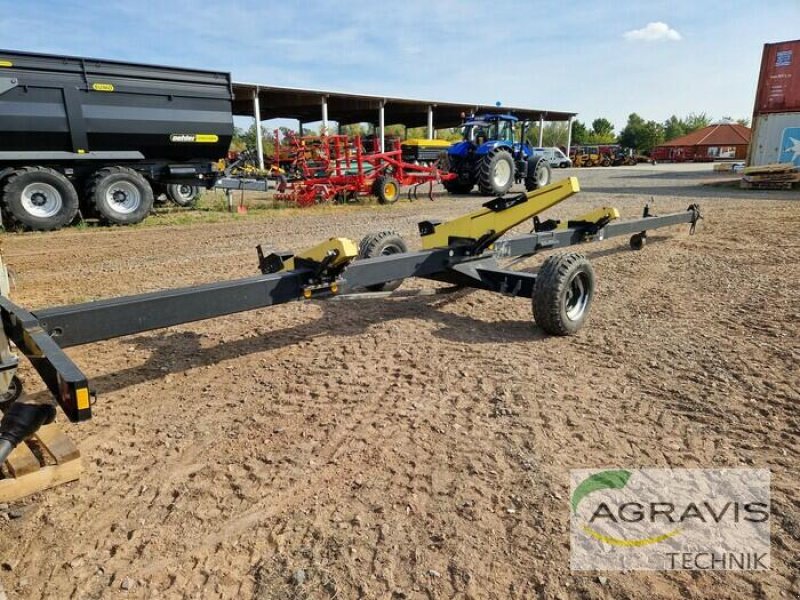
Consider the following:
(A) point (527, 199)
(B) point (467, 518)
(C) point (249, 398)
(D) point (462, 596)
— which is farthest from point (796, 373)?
(C) point (249, 398)

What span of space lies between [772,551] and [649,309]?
3.10m

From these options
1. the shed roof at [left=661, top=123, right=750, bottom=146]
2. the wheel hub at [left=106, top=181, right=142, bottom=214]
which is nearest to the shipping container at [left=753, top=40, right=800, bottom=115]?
the wheel hub at [left=106, top=181, right=142, bottom=214]

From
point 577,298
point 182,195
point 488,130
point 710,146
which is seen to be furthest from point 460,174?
point 710,146

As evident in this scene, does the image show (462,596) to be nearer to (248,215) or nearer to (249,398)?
(249,398)

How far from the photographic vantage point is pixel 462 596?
1854 millimetres

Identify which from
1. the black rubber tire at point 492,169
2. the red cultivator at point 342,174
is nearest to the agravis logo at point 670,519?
the red cultivator at point 342,174

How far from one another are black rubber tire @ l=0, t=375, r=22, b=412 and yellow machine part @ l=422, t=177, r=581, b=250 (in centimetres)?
306

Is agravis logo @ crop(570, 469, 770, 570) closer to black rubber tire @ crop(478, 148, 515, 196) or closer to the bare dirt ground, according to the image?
the bare dirt ground

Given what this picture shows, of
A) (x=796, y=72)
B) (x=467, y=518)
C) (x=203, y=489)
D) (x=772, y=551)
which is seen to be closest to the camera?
(x=772, y=551)

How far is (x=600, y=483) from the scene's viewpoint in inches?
95.0

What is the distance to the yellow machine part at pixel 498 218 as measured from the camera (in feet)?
14.7

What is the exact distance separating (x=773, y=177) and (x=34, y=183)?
2038cm

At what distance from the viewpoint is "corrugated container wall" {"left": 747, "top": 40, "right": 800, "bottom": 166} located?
17438mm

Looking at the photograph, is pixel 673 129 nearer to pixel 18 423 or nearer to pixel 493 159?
pixel 493 159
